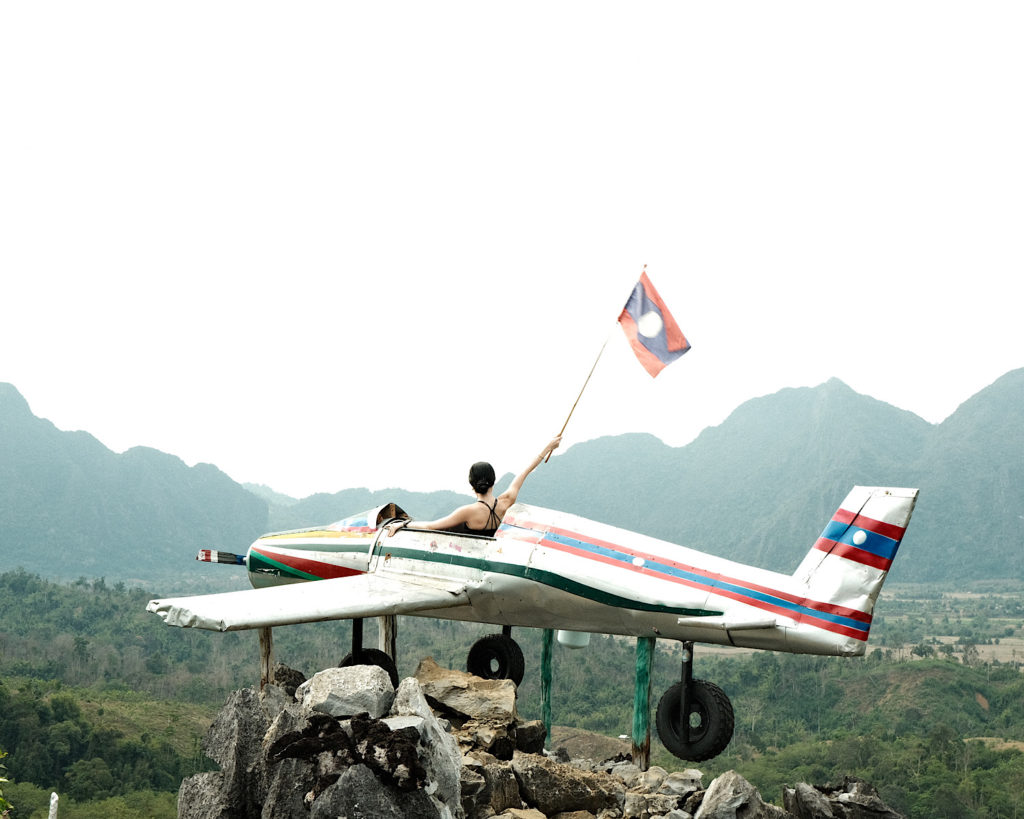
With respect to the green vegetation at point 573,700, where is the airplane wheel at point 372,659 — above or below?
above

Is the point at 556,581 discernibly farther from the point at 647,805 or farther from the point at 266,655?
the point at 266,655

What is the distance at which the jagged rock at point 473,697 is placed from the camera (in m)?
10.6

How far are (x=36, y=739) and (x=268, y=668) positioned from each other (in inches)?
3276

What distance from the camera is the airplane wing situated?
1030 cm

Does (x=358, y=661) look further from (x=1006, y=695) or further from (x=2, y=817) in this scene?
(x=1006, y=695)

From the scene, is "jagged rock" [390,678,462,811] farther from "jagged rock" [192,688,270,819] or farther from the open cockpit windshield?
the open cockpit windshield

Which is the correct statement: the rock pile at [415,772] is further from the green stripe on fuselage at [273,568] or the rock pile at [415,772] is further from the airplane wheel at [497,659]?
the green stripe on fuselage at [273,568]

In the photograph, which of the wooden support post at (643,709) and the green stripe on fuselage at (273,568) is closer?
the wooden support post at (643,709)

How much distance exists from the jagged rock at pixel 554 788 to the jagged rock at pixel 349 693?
1.90 meters

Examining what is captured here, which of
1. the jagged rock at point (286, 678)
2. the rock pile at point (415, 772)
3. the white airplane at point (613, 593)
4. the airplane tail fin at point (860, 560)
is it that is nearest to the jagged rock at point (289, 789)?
the rock pile at point (415, 772)

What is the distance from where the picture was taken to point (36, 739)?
273 feet

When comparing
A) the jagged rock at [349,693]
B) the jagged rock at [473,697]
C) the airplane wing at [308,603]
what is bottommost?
the jagged rock at [473,697]

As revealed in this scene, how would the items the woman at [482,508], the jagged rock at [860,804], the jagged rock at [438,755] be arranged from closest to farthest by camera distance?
the jagged rock at [438,755], the jagged rock at [860,804], the woman at [482,508]

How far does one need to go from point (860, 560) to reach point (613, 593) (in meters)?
2.70
